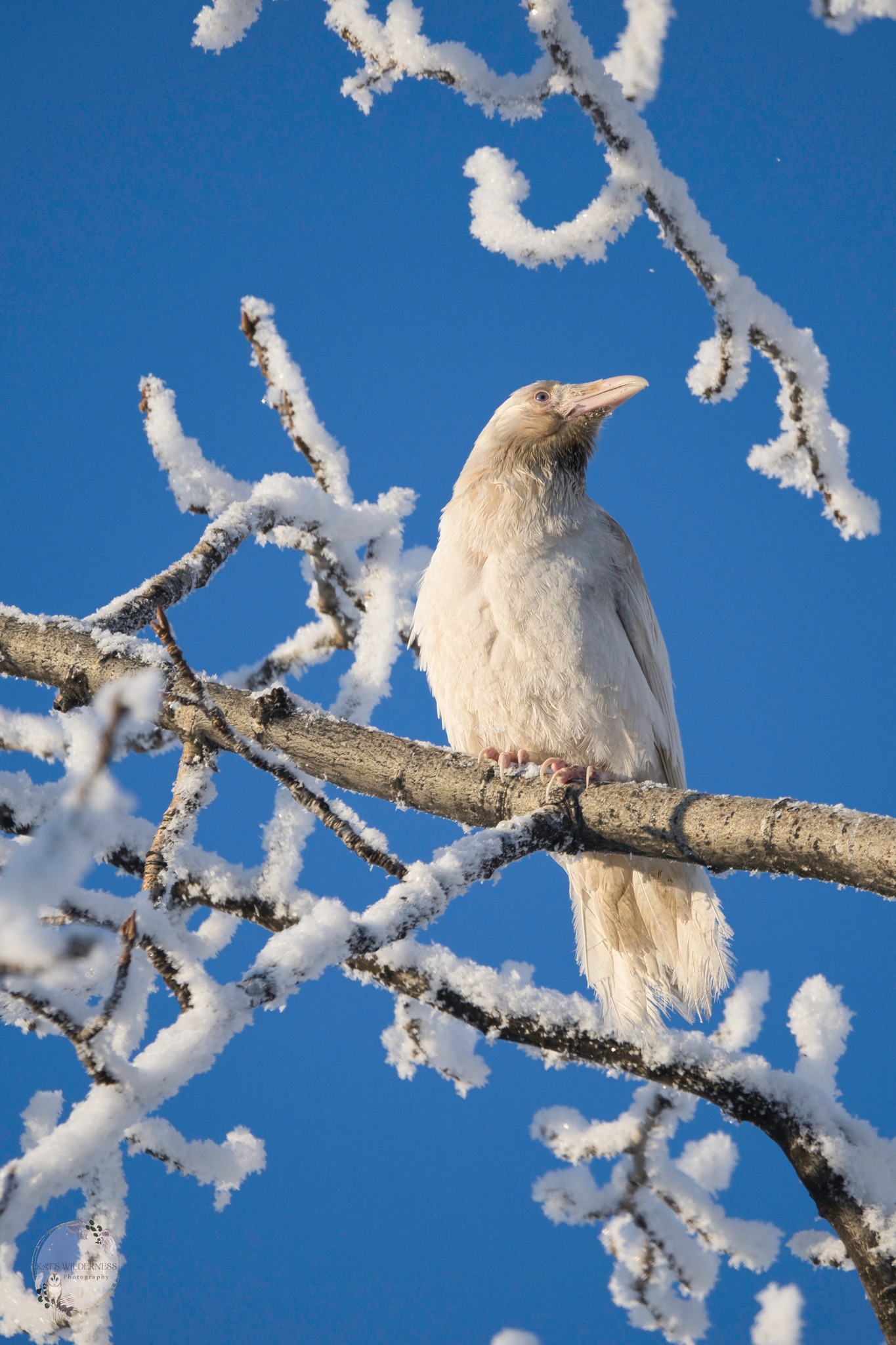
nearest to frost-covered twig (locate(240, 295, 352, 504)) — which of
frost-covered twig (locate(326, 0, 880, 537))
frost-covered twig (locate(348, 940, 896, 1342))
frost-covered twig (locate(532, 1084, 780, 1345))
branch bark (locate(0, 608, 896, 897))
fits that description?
frost-covered twig (locate(326, 0, 880, 537))

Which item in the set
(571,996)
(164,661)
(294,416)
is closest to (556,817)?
(571,996)

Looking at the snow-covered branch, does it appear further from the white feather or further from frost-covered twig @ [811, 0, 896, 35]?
frost-covered twig @ [811, 0, 896, 35]

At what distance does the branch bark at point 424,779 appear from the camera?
230 cm

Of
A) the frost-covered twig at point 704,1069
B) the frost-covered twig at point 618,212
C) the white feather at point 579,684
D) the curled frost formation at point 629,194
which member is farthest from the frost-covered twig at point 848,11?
the frost-covered twig at point 704,1069

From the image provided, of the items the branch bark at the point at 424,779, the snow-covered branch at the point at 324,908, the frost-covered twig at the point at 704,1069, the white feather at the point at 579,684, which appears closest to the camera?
the snow-covered branch at the point at 324,908

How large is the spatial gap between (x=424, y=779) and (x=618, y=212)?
6.33 ft

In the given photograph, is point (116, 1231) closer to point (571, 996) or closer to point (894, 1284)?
point (571, 996)

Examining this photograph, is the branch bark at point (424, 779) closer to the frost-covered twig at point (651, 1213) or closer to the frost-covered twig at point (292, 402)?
the frost-covered twig at point (292, 402)

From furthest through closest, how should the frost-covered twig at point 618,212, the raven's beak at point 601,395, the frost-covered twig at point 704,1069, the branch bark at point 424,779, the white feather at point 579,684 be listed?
the raven's beak at point 601,395
the white feather at point 579,684
the frost-covered twig at point 618,212
the frost-covered twig at point 704,1069
the branch bark at point 424,779

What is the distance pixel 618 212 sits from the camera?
10.2ft

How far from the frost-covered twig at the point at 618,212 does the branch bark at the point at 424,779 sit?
1.48 meters

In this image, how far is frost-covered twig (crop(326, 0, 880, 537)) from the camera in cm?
294

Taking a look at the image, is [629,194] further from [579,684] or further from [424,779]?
[424,779]

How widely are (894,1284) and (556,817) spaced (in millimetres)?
1600
